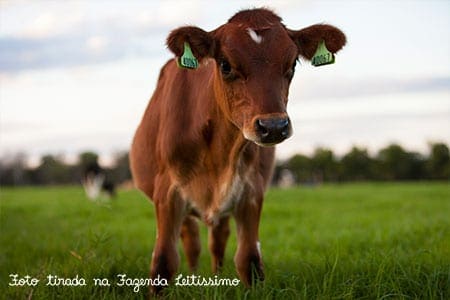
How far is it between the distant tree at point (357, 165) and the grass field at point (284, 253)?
3649cm

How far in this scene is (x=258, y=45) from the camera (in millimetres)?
4883

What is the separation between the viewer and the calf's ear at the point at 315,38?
5.38 meters

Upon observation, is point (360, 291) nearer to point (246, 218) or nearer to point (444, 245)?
point (246, 218)

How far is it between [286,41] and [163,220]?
2120mm

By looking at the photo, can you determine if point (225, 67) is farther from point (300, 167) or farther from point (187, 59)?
point (300, 167)

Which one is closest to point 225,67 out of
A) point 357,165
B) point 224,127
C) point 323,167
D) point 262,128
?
point 224,127

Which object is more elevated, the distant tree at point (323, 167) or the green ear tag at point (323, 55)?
the green ear tag at point (323, 55)

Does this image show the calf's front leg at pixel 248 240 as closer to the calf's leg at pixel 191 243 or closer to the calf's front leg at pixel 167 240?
the calf's front leg at pixel 167 240

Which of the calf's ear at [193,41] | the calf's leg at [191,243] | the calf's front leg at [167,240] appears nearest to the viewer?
the calf's ear at [193,41]

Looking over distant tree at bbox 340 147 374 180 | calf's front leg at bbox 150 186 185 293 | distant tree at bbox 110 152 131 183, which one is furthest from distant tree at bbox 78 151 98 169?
calf's front leg at bbox 150 186 185 293

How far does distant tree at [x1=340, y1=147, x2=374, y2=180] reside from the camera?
2164 inches

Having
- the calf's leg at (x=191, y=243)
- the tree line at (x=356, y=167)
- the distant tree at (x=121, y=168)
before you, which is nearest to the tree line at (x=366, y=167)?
the tree line at (x=356, y=167)

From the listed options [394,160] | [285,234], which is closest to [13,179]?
[394,160]

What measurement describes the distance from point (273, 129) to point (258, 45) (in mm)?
863
